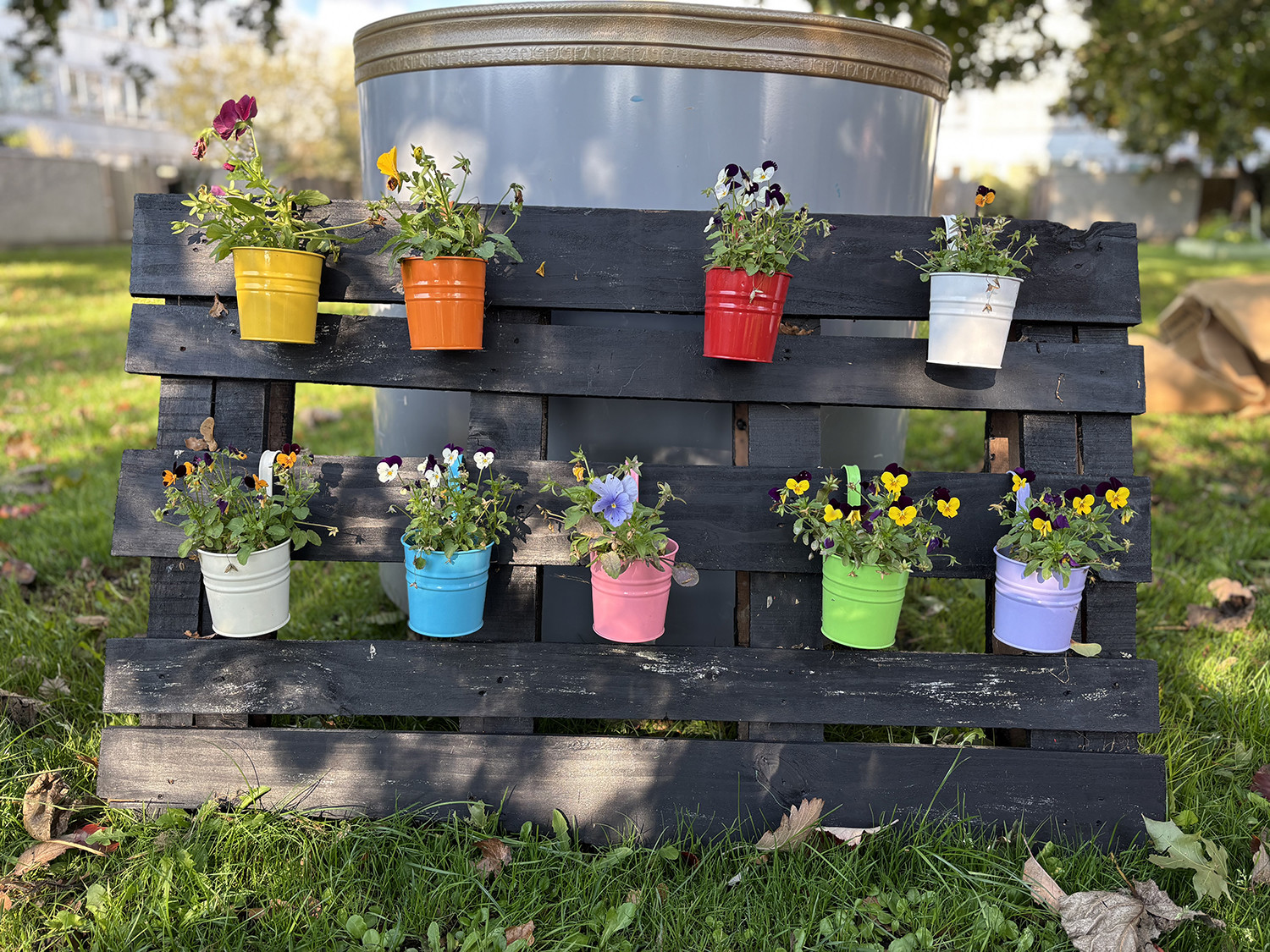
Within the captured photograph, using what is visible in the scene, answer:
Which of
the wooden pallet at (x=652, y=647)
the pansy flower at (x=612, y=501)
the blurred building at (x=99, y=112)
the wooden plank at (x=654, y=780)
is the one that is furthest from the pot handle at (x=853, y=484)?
the blurred building at (x=99, y=112)

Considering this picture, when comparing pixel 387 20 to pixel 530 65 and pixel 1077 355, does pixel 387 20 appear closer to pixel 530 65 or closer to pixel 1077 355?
pixel 530 65

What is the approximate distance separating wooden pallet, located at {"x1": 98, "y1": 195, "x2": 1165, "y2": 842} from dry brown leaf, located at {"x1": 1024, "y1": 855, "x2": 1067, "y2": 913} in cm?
15

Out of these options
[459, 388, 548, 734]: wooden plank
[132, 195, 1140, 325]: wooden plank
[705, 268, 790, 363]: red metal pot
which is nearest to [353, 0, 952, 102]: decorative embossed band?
[132, 195, 1140, 325]: wooden plank

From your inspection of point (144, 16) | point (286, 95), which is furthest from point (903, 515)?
point (286, 95)

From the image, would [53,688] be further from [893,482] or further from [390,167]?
[893,482]

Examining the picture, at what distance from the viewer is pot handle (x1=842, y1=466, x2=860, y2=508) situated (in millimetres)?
1767

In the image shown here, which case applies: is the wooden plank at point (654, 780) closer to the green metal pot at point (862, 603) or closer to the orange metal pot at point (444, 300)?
the green metal pot at point (862, 603)

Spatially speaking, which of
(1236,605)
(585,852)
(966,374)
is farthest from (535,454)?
(1236,605)

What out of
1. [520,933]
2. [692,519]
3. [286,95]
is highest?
[286,95]

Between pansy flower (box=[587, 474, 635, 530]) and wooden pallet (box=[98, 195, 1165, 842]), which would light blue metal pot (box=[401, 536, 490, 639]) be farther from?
pansy flower (box=[587, 474, 635, 530])

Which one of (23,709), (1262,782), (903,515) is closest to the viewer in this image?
(903,515)

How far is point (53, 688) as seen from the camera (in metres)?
2.24

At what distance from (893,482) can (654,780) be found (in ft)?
2.59

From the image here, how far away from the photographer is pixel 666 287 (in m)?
1.94
